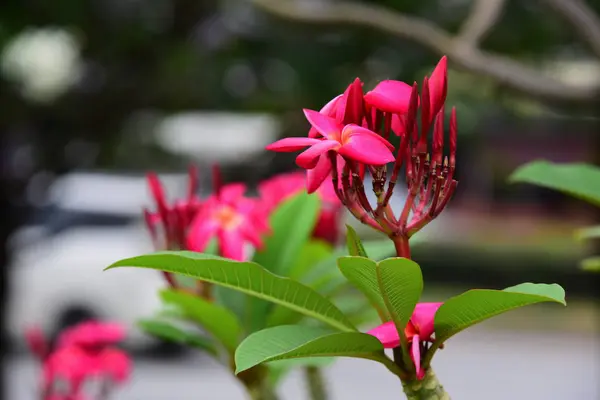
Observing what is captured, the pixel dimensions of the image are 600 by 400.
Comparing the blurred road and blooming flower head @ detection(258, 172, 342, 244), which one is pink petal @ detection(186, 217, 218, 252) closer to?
blooming flower head @ detection(258, 172, 342, 244)

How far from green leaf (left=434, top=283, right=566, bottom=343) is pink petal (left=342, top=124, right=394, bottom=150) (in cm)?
10

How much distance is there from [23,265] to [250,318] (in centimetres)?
541

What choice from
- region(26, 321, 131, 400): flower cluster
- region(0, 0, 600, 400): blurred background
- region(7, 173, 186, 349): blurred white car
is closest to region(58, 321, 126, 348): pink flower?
region(26, 321, 131, 400): flower cluster

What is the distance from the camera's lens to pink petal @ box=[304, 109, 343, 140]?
0.54 meters

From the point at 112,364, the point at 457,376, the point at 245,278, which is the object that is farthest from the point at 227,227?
the point at 457,376

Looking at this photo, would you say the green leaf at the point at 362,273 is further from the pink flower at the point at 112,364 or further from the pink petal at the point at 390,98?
the pink flower at the point at 112,364

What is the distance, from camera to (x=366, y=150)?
1.73 ft

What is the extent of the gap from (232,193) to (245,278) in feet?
1.29

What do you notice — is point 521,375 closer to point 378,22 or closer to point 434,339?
point 378,22

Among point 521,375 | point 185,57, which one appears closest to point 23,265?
point 185,57

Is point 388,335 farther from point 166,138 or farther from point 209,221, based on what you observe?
point 166,138

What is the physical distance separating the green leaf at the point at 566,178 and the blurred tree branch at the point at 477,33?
1.79 feet

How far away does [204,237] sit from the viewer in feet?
2.82

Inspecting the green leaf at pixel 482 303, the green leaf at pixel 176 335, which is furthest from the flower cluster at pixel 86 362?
the green leaf at pixel 482 303
